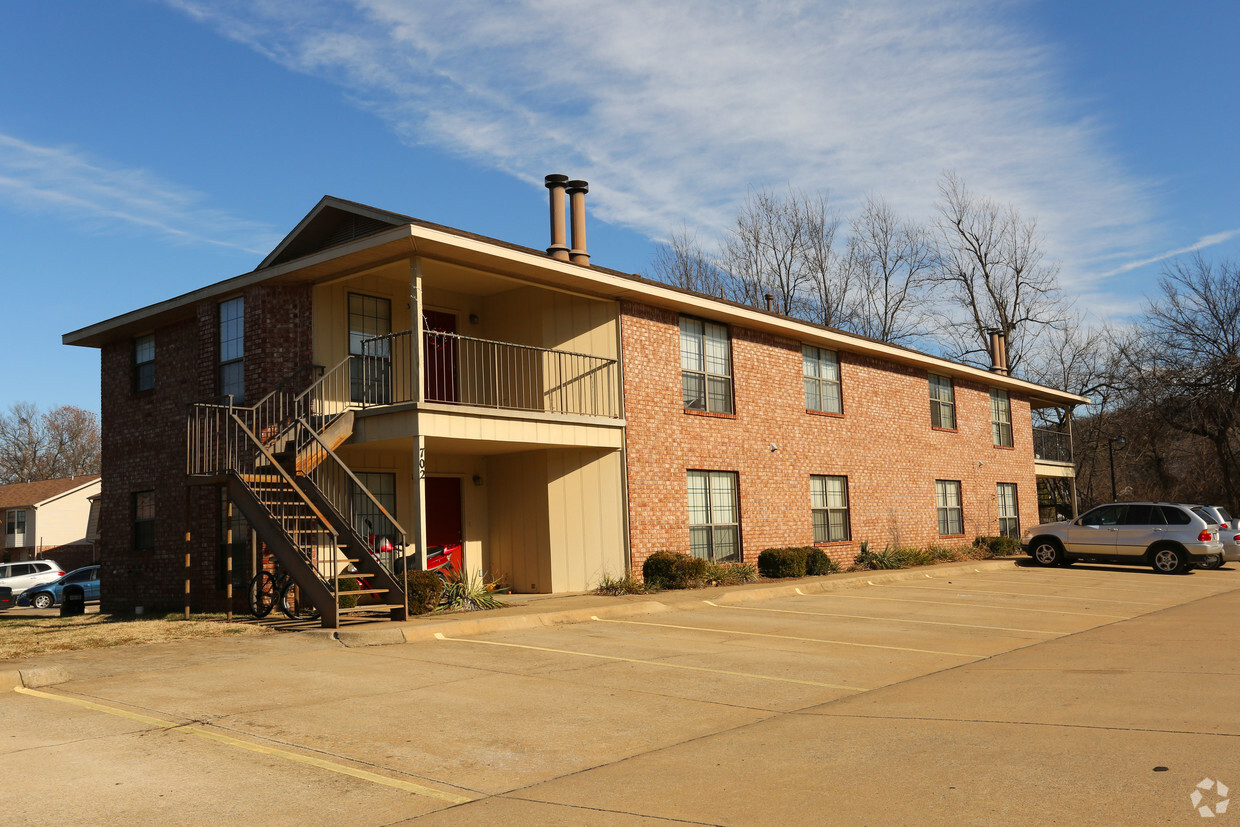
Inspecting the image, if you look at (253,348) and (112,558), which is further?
(112,558)

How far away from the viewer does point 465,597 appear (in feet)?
48.9

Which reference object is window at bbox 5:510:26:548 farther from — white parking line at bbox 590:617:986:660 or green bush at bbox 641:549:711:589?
white parking line at bbox 590:617:986:660

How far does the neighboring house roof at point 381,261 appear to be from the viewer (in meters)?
14.5

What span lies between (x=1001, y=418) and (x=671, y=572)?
19.0 m

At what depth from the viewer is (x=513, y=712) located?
795cm

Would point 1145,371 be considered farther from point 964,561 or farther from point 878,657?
point 878,657

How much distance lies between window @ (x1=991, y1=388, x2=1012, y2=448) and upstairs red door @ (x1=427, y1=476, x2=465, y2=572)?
20181 millimetres

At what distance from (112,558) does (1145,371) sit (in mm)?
39364

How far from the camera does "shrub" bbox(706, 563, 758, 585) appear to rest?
18.9 meters

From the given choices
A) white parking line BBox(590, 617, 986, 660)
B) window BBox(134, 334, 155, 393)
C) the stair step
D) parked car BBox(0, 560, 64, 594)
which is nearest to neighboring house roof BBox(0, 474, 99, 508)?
parked car BBox(0, 560, 64, 594)

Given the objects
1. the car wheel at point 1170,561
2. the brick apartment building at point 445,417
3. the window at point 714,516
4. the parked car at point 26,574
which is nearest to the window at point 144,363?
the brick apartment building at point 445,417

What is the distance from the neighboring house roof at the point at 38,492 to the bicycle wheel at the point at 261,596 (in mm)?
45077

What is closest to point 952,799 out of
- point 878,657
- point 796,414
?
point 878,657

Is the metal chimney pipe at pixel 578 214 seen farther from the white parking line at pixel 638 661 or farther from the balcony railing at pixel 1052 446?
the balcony railing at pixel 1052 446
